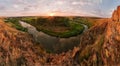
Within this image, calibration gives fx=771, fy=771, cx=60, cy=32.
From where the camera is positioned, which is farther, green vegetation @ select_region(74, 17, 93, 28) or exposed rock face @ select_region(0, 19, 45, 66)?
green vegetation @ select_region(74, 17, 93, 28)

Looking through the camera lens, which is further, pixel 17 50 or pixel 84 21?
pixel 84 21

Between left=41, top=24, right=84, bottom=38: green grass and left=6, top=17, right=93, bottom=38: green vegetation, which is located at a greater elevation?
left=6, top=17, right=93, bottom=38: green vegetation

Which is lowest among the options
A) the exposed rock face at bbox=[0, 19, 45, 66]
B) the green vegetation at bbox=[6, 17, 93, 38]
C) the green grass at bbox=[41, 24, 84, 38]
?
the exposed rock face at bbox=[0, 19, 45, 66]

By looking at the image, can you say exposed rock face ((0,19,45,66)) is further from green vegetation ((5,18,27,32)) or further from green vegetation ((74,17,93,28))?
green vegetation ((74,17,93,28))

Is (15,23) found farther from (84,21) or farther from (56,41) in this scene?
(84,21)

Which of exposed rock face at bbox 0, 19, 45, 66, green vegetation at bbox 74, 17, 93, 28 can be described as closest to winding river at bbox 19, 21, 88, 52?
exposed rock face at bbox 0, 19, 45, 66

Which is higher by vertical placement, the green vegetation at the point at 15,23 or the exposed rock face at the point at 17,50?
the green vegetation at the point at 15,23

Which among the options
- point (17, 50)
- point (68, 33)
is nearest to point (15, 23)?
point (17, 50)

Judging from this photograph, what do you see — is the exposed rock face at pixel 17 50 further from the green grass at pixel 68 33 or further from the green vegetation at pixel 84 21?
the green vegetation at pixel 84 21

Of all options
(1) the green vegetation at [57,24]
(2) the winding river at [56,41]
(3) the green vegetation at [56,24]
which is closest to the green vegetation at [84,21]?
(3) the green vegetation at [56,24]

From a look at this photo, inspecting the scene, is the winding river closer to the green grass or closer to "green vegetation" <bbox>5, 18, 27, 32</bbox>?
the green grass

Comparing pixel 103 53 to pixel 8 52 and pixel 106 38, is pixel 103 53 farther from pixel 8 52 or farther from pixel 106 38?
pixel 8 52

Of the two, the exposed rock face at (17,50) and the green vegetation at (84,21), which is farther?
the green vegetation at (84,21)
